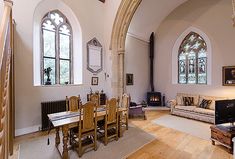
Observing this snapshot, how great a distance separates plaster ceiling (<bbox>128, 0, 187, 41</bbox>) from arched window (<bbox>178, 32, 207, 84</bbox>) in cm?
157

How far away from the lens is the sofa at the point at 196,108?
195 inches

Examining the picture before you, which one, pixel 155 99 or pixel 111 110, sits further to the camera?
pixel 155 99

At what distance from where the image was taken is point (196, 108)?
538cm

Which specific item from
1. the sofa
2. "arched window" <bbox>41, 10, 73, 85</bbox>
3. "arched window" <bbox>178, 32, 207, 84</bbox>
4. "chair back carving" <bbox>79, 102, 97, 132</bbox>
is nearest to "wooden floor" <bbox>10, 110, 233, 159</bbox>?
"chair back carving" <bbox>79, 102, 97, 132</bbox>

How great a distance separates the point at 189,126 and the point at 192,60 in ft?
11.2

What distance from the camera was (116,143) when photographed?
11.0 ft

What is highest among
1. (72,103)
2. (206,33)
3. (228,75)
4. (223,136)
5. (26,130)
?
(206,33)

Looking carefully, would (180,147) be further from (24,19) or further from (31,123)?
(24,19)

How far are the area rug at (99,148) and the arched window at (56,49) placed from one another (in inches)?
73.8

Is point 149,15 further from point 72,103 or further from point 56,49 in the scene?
point 72,103

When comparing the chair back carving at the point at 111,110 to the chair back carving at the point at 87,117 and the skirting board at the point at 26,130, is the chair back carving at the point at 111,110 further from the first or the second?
the skirting board at the point at 26,130

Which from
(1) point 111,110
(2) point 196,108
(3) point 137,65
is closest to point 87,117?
(1) point 111,110

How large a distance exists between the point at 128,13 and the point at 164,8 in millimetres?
2526

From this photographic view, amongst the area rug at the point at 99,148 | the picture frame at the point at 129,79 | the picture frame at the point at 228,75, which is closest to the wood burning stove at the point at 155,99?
the picture frame at the point at 129,79
